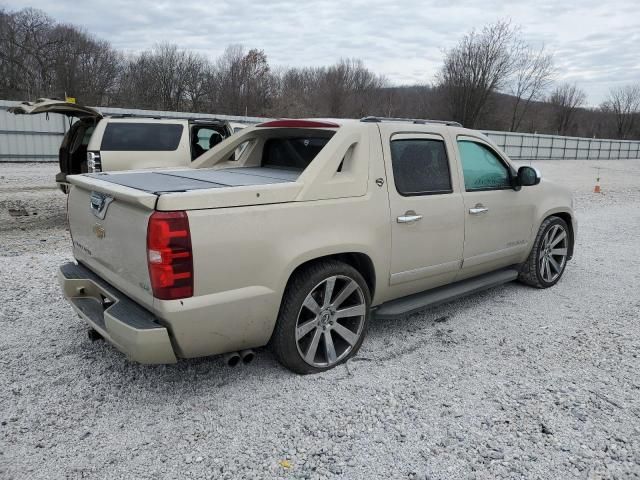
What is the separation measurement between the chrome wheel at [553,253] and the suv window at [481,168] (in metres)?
1.05

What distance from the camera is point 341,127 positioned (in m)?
3.59

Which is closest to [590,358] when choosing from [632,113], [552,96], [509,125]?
[509,125]

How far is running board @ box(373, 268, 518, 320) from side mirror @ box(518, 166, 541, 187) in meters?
0.91

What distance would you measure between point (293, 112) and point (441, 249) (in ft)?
160

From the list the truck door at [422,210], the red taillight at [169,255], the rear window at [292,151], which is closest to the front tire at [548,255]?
the truck door at [422,210]

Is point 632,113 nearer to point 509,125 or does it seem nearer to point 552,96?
point 552,96

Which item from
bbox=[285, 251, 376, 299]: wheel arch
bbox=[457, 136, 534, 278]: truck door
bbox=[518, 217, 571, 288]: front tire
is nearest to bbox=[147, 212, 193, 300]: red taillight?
bbox=[285, 251, 376, 299]: wheel arch

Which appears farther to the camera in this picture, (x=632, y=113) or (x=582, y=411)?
(x=632, y=113)

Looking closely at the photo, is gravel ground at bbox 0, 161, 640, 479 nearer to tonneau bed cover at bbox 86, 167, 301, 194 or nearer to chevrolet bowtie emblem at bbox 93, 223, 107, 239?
chevrolet bowtie emblem at bbox 93, 223, 107, 239

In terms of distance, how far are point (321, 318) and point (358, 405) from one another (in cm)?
63

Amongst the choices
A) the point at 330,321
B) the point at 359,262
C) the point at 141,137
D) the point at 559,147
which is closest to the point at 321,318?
the point at 330,321

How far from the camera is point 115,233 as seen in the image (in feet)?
9.96

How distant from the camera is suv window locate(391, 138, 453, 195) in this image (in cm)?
382

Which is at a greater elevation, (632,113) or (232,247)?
(632,113)
